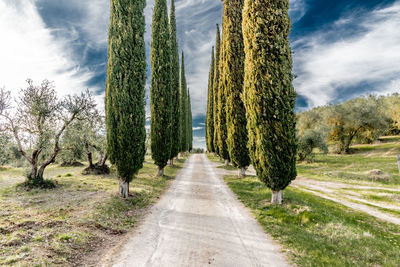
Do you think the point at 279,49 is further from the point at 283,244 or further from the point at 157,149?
the point at 157,149

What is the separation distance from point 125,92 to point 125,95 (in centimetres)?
16

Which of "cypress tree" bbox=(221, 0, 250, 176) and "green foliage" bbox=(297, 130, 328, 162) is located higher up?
"cypress tree" bbox=(221, 0, 250, 176)

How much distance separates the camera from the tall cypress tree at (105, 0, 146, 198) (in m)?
10.4

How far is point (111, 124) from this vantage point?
34.2 ft

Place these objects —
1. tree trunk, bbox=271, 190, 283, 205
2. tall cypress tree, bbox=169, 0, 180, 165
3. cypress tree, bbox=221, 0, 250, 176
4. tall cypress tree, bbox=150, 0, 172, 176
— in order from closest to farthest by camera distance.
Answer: tree trunk, bbox=271, 190, 283, 205, cypress tree, bbox=221, 0, 250, 176, tall cypress tree, bbox=150, 0, 172, 176, tall cypress tree, bbox=169, 0, 180, 165

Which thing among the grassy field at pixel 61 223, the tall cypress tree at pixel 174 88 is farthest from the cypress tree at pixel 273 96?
the tall cypress tree at pixel 174 88

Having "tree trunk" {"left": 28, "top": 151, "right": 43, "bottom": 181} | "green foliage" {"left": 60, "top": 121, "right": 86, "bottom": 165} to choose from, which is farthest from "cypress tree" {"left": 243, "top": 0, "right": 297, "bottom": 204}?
"tree trunk" {"left": 28, "top": 151, "right": 43, "bottom": 181}

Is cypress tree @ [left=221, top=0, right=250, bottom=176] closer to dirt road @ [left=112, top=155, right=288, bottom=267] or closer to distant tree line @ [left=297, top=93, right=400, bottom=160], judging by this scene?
dirt road @ [left=112, top=155, right=288, bottom=267]

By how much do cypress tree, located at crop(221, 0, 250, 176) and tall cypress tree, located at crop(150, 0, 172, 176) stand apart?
5595 millimetres

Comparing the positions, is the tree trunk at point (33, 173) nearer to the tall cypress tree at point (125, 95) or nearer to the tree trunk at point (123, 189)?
the tall cypress tree at point (125, 95)

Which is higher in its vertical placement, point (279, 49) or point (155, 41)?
point (155, 41)

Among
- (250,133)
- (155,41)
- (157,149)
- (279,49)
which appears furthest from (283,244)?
(155,41)

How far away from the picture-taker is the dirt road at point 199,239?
15.8 ft

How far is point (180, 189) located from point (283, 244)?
8122 millimetres
